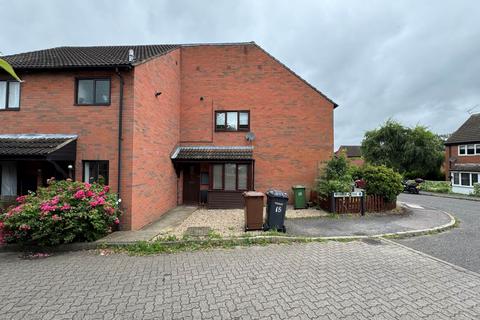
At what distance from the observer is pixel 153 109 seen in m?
9.46

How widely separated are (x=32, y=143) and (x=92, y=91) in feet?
8.25

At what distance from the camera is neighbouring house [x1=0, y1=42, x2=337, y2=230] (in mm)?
7871

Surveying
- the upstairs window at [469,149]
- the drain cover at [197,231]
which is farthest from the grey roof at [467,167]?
the drain cover at [197,231]

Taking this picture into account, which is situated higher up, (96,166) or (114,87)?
(114,87)

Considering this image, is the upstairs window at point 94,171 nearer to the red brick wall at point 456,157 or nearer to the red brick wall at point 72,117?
the red brick wall at point 72,117

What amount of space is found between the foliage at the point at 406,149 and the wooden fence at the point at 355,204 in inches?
917

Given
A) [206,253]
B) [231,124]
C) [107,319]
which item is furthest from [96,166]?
[231,124]

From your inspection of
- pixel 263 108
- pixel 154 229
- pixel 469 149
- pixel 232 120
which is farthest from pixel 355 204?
pixel 469 149

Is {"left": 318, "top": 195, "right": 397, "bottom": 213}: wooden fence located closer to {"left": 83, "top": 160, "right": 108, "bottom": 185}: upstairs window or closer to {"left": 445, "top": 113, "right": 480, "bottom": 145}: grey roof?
{"left": 83, "top": 160, "right": 108, "bottom": 185}: upstairs window

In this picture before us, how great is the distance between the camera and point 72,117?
26.2 ft

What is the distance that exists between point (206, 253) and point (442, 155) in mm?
36916

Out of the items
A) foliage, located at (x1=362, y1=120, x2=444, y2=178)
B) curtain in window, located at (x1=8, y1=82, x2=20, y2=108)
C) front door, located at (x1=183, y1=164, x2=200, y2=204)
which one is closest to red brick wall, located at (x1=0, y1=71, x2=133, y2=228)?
curtain in window, located at (x1=8, y1=82, x2=20, y2=108)

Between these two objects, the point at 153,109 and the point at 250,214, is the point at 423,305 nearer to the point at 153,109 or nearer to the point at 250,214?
the point at 250,214

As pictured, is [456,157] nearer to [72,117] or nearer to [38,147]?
[72,117]
